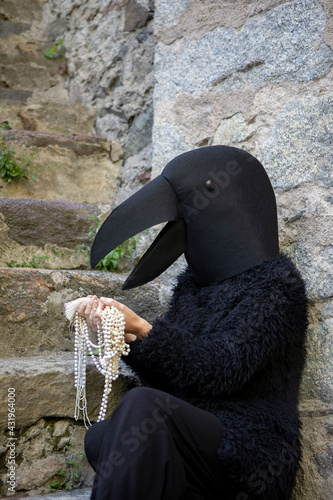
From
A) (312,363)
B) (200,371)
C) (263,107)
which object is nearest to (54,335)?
(200,371)

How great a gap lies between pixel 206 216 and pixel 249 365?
15.7 inches

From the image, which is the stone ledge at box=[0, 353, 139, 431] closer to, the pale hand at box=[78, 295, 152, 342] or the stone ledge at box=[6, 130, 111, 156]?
the pale hand at box=[78, 295, 152, 342]

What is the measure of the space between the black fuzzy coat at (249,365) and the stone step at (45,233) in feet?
2.85

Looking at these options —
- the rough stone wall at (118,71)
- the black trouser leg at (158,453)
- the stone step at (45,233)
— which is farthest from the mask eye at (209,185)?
the rough stone wall at (118,71)

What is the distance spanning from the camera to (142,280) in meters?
1.54

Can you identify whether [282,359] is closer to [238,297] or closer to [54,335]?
[238,297]

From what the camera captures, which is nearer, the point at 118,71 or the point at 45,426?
the point at 45,426

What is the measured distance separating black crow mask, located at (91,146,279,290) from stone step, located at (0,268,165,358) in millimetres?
401

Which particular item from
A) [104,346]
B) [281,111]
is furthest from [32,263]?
[281,111]

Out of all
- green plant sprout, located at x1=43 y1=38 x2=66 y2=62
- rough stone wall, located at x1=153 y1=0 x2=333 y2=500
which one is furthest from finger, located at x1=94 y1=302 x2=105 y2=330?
green plant sprout, located at x1=43 y1=38 x2=66 y2=62

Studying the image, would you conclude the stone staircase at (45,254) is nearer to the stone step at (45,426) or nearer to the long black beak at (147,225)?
the stone step at (45,426)

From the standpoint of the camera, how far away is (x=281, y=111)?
5.67 ft

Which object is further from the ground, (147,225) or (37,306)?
(147,225)

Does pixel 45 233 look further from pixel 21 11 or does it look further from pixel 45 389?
pixel 21 11
